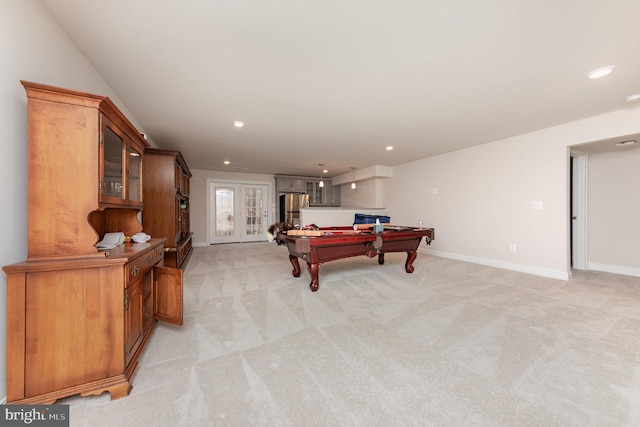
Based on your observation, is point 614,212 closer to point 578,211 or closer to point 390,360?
point 578,211

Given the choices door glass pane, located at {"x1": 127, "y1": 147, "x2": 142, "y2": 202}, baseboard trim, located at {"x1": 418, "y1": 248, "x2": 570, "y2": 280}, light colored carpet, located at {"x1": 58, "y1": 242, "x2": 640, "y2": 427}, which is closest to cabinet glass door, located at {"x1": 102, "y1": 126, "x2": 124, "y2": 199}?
door glass pane, located at {"x1": 127, "y1": 147, "x2": 142, "y2": 202}

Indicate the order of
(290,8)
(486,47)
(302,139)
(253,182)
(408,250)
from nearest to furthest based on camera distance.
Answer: (290,8) < (486,47) < (408,250) < (302,139) < (253,182)

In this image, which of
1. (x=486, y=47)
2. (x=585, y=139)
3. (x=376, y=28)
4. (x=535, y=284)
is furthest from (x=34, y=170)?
(x=585, y=139)

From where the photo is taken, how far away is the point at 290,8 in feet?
4.65

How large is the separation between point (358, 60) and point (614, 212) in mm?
5184

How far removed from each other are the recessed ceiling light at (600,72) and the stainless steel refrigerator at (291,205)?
6.41 m

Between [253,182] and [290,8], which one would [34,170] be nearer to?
[290,8]

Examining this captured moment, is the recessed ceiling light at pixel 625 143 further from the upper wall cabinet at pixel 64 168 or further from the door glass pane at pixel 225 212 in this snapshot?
the door glass pane at pixel 225 212

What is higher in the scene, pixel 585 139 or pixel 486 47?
pixel 486 47

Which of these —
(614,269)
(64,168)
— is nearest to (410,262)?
(614,269)

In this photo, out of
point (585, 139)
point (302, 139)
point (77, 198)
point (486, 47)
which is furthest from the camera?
point (302, 139)

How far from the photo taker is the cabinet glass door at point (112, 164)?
141 centimetres

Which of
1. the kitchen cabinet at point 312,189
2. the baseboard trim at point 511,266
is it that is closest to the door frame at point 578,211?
the baseboard trim at point 511,266

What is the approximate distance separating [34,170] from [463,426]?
2.55 metres
